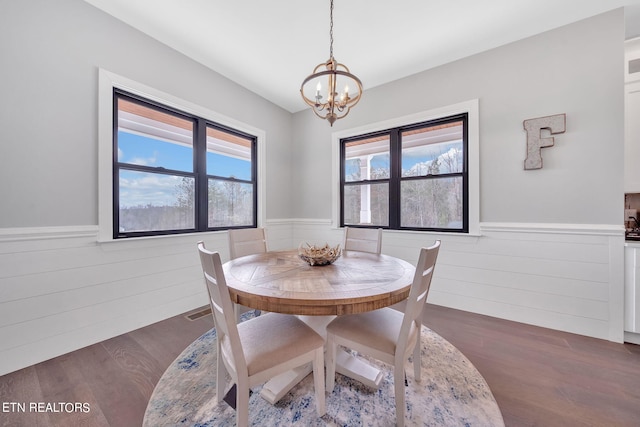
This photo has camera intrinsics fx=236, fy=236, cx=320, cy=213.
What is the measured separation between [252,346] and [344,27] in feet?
9.01

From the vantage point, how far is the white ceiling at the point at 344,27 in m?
2.03

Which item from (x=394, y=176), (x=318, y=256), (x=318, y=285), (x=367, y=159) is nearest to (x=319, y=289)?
(x=318, y=285)

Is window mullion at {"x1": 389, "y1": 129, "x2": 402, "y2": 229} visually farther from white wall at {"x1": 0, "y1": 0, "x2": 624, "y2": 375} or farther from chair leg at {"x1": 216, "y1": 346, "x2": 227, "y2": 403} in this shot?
chair leg at {"x1": 216, "y1": 346, "x2": 227, "y2": 403}

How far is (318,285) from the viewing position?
1.29 m

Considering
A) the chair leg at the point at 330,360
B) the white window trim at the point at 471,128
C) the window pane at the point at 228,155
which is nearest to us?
the chair leg at the point at 330,360

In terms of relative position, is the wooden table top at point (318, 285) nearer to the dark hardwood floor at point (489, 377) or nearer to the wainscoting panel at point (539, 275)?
the dark hardwood floor at point (489, 377)

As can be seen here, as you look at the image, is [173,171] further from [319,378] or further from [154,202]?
[319,378]

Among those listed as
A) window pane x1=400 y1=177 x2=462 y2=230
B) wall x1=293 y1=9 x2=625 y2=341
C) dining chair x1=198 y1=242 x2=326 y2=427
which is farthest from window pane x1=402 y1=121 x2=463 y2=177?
dining chair x1=198 y1=242 x2=326 y2=427

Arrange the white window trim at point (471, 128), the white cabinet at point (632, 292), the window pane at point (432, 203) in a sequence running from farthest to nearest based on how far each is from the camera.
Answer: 1. the window pane at point (432, 203)
2. the white window trim at point (471, 128)
3. the white cabinet at point (632, 292)

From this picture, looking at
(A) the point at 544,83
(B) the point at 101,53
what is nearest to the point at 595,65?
(A) the point at 544,83

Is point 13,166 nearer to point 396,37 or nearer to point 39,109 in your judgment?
point 39,109

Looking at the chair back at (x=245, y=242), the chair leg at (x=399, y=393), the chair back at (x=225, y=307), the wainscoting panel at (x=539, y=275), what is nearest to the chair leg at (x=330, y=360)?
the chair leg at (x=399, y=393)

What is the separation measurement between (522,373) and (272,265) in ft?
6.39

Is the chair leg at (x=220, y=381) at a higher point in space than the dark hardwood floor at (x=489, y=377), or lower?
higher
